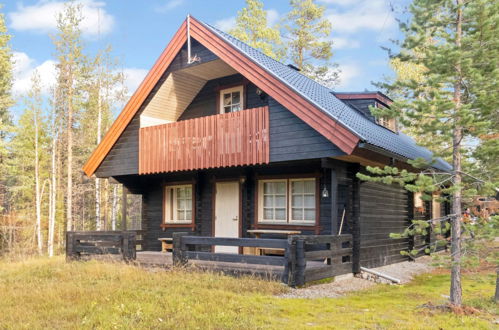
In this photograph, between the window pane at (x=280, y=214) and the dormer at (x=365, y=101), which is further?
the dormer at (x=365, y=101)

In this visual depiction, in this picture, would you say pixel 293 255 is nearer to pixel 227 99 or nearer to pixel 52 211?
pixel 227 99

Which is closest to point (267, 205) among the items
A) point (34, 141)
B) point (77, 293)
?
point (77, 293)

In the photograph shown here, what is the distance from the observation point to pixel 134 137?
1401cm

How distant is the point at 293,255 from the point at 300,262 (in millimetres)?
186

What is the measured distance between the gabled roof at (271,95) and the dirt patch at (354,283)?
2.83 meters

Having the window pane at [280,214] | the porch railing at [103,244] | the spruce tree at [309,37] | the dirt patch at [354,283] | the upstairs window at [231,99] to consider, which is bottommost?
the dirt patch at [354,283]

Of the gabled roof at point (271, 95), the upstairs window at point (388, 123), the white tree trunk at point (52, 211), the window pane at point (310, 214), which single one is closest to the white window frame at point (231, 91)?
the gabled roof at point (271, 95)

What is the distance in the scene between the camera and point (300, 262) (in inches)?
347

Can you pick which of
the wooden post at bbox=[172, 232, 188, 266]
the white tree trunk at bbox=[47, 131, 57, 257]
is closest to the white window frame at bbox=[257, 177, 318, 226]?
the wooden post at bbox=[172, 232, 188, 266]

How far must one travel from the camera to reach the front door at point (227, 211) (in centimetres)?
1317

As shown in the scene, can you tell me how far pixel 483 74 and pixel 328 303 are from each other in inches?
178

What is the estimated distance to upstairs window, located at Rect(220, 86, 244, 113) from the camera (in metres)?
13.3

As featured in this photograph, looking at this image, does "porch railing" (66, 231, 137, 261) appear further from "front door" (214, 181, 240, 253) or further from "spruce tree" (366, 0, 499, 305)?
"spruce tree" (366, 0, 499, 305)

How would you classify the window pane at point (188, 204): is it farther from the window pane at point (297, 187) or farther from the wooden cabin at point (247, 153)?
the window pane at point (297, 187)
